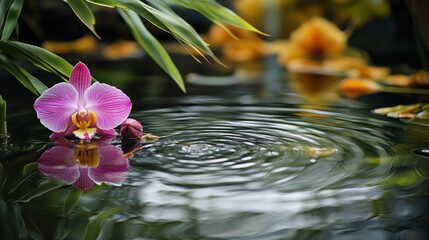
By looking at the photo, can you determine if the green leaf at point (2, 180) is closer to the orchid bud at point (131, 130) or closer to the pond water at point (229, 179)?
the pond water at point (229, 179)

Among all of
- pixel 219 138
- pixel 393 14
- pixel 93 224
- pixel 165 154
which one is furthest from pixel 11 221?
pixel 393 14

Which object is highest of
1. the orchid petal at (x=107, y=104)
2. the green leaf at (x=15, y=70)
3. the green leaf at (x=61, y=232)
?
the green leaf at (x=15, y=70)

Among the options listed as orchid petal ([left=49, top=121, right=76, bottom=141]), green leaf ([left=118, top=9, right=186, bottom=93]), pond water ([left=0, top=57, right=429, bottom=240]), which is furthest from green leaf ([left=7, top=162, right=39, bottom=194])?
green leaf ([left=118, top=9, right=186, bottom=93])

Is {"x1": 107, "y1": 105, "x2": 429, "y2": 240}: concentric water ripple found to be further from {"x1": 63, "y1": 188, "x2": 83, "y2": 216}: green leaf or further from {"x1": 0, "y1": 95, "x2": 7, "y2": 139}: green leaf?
{"x1": 0, "y1": 95, "x2": 7, "y2": 139}: green leaf

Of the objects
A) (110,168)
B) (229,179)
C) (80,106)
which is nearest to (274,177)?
(229,179)

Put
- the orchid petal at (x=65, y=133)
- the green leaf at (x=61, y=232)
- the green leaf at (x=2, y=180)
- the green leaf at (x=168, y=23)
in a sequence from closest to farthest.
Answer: the green leaf at (x=61, y=232) < the green leaf at (x=2, y=180) < the green leaf at (x=168, y=23) < the orchid petal at (x=65, y=133)

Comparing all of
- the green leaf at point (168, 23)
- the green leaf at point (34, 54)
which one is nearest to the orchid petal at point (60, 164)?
the green leaf at point (34, 54)
